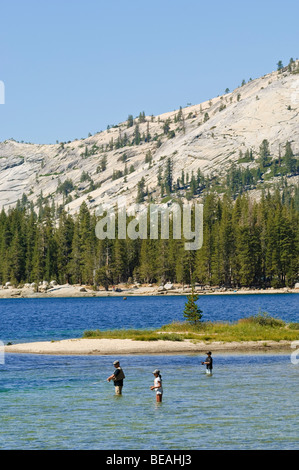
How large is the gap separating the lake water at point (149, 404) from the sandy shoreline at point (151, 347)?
228 centimetres

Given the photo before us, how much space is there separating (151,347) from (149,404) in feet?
76.0

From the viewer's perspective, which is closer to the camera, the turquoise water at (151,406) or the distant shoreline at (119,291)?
the turquoise water at (151,406)

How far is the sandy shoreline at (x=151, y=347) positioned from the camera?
61469 mm

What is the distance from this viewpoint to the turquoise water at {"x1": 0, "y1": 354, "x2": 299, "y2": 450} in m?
31.0

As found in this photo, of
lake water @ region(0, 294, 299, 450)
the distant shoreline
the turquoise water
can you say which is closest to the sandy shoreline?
lake water @ region(0, 294, 299, 450)

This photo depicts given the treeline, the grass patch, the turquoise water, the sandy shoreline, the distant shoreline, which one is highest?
the treeline

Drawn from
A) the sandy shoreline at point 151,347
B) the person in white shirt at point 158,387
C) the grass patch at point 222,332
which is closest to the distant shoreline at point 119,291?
the grass patch at point 222,332

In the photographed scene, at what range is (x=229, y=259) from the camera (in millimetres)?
185250

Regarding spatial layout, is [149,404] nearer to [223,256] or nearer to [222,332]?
[222,332]

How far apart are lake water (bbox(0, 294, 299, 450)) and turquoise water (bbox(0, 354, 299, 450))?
0.16 ft

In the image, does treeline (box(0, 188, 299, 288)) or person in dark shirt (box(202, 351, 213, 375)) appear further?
treeline (box(0, 188, 299, 288))

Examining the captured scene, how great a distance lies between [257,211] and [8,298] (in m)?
77.6

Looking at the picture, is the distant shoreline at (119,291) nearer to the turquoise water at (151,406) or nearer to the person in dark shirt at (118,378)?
the turquoise water at (151,406)

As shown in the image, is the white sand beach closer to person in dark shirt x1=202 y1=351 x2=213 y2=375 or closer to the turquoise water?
the turquoise water
